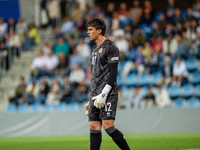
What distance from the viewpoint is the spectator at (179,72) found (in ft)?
47.2

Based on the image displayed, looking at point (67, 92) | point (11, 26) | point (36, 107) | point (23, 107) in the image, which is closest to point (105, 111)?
point (67, 92)

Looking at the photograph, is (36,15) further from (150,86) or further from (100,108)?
(100,108)

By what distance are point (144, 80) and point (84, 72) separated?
3.01 meters

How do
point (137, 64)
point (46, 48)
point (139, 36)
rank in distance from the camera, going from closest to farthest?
point (137, 64) → point (139, 36) → point (46, 48)

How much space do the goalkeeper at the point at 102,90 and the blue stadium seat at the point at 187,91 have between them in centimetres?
895

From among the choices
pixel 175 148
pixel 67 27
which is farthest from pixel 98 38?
pixel 67 27

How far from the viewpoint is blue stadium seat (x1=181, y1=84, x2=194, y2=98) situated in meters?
14.0

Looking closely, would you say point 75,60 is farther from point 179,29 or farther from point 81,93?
point 179,29

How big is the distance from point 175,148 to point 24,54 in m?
14.0

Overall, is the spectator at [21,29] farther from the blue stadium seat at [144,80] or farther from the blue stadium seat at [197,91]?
the blue stadium seat at [197,91]

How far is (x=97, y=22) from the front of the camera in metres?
5.73

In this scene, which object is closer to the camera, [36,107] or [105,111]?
[105,111]

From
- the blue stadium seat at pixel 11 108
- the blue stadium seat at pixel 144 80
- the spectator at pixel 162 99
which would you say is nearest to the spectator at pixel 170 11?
the blue stadium seat at pixel 144 80

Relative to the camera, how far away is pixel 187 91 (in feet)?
46.2
